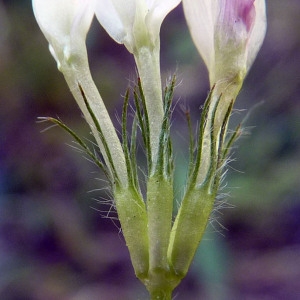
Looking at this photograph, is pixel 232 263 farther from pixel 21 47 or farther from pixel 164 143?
pixel 164 143

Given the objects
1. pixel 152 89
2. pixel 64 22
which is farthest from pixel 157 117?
pixel 64 22

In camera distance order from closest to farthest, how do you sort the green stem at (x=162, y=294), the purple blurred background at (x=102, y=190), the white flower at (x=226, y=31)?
1. the green stem at (x=162, y=294)
2. the white flower at (x=226, y=31)
3. the purple blurred background at (x=102, y=190)

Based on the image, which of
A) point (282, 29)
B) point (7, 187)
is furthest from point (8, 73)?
point (282, 29)

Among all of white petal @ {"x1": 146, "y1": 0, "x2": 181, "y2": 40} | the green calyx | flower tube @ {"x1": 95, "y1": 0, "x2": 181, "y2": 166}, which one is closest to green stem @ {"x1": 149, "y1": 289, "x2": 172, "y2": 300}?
the green calyx

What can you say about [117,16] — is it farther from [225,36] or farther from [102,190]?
[102,190]

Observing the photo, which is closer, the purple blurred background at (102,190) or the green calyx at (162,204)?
the green calyx at (162,204)

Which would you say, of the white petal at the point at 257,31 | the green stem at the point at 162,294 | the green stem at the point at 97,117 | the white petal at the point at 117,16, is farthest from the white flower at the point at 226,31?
the green stem at the point at 162,294

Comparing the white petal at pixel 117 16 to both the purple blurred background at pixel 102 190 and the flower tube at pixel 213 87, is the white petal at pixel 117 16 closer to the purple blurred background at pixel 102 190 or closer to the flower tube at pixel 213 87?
the flower tube at pixel 213 87

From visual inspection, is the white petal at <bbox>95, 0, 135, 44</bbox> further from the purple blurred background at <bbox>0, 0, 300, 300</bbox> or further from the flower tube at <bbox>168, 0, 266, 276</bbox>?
the purple blurred background at <bbox>0, 0, 300, 300</bbox>
